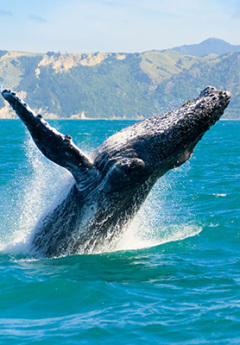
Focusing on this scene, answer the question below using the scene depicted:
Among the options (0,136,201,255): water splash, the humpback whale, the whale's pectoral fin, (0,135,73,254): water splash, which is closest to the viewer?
the whale's pectoral fin

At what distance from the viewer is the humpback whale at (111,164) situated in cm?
780

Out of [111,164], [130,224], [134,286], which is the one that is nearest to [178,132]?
[111,164]

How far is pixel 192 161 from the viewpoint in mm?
29344

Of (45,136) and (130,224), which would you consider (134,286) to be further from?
(45,136)

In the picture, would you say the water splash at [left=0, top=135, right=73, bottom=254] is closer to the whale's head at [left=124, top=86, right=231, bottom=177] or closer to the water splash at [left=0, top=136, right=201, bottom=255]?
the water splash at [left=0, top=136, right=201, bottom=255]

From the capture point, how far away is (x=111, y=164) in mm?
8164

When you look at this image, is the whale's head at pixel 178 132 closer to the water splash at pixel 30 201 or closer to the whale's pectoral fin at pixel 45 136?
the whale's pectoral fin at pixel 45 136

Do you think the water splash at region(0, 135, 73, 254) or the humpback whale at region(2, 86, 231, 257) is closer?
the humpback whale at region(2, 86, 231, 257)

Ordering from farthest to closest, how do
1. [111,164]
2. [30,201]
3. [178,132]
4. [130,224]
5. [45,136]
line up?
[30,201], [130,224], [111,164], [178,132], [45,136]

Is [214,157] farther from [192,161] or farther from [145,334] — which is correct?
[145,334]

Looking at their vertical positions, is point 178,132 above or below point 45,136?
below

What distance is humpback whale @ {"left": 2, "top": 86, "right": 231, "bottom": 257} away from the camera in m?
7.80

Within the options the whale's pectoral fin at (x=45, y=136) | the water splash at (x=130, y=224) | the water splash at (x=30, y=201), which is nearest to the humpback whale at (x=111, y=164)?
the whale's pectoral fin at (x=45, y=136)

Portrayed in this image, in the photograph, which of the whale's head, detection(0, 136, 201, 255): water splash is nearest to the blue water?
detection(0, 136, 201, 255): water splash
